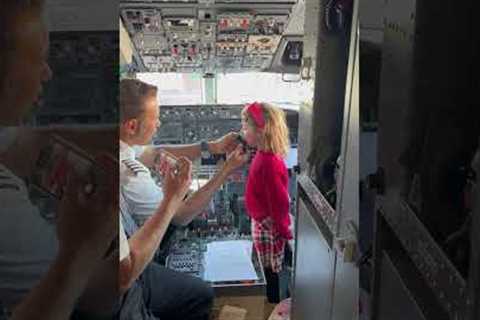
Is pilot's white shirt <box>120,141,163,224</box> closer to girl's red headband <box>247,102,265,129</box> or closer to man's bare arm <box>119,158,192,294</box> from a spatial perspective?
man's bare arm <box>119,158,192,294</box>

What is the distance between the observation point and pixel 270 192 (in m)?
3.69

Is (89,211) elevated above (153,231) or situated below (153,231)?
above

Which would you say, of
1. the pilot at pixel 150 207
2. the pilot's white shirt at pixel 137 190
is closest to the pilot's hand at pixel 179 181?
the pilot at pixel 150 207

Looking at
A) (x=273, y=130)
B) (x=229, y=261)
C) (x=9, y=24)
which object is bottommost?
(x=229, y=261)

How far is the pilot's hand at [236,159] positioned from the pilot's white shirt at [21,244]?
2.56 metres

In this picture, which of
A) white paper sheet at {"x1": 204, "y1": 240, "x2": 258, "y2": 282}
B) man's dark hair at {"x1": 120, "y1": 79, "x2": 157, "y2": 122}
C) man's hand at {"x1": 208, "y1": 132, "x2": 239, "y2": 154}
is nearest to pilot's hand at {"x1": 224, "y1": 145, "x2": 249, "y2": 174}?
man's hand at {"x1": 208, "y1": 132, "x2": 239, "y2": 154}

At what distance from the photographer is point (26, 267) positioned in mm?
897

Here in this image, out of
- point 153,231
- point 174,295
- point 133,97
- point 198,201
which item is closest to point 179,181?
point 153,231

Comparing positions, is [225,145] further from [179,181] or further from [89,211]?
[89,211]

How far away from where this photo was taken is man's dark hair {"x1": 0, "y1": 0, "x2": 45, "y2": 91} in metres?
0.79

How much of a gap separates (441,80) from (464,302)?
1.19 ft

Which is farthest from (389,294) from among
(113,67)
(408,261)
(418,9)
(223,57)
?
(223,57)

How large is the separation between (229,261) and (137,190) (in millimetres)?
1383

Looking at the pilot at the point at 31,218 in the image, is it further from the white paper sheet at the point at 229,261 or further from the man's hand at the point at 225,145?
the man's hand at the point at 225,145
